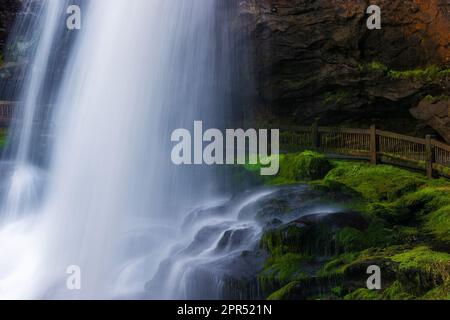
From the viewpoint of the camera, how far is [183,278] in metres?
10.8

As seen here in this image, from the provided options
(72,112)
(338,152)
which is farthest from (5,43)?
(338,152)

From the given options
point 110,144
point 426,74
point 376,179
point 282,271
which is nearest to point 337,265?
point 282,271

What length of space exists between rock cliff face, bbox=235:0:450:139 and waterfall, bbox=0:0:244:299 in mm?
1741

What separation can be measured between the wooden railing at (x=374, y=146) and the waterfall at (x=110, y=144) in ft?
10.3

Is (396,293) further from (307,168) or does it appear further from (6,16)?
(6,16)

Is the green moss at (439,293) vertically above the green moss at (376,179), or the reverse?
the green moss at (376,179)

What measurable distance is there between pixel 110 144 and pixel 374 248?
9.60 metres

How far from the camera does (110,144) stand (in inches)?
684

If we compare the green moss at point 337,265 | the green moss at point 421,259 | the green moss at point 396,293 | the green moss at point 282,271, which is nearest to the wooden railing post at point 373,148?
the green moss at point 421,259

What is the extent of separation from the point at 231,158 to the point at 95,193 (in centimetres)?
448

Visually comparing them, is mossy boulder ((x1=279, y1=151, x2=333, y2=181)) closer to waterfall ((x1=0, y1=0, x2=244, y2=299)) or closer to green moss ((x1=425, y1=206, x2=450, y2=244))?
waterfall ((x1=0, y1=0, x2=244, y2=299))

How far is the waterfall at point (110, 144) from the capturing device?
1307 cm

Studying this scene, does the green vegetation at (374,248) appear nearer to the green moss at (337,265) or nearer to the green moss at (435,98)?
the green moss at (337,265)

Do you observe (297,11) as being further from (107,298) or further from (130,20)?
(107,298)
